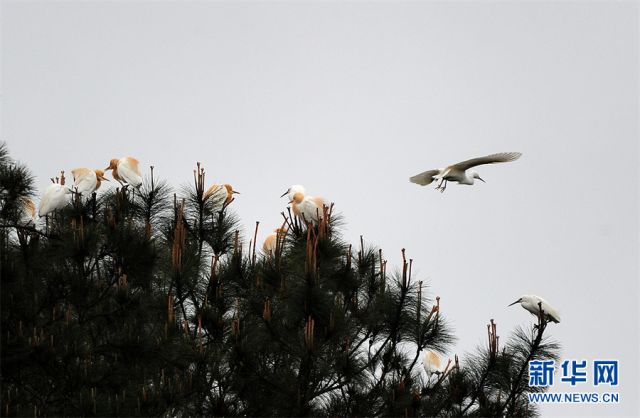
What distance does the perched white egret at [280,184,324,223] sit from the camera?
821cm

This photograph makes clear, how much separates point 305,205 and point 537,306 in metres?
2.14

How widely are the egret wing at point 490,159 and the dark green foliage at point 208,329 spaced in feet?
4.05

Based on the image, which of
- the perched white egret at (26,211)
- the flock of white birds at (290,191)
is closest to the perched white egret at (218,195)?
the flock of white birds at (290,191)

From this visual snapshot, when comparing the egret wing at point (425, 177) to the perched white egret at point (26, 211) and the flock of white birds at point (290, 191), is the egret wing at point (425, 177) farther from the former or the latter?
the perched white egret at point (26, 211)

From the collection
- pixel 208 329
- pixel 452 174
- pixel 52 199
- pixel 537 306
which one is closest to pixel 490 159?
pixel 452 174

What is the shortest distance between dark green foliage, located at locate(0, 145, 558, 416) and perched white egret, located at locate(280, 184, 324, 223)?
462 millimetres

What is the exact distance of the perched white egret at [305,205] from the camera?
821 cm

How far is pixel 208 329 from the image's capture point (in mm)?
7707

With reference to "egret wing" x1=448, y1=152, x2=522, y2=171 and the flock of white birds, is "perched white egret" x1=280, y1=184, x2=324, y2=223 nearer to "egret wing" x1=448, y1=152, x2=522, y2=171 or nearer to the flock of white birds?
the flock of white birds

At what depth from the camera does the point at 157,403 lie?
6.34 metres

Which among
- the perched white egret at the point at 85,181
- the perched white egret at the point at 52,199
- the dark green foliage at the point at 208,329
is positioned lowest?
the dark green foliage at the point at 208,329

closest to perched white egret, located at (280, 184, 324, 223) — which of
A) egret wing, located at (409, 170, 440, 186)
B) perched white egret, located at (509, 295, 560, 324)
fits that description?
egret wing, located at (409, 170, 440, 186)

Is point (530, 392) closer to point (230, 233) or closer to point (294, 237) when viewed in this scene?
point (294, 237)

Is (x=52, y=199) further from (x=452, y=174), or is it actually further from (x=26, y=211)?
(x=452, y=174)
